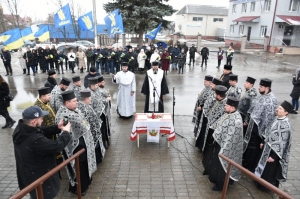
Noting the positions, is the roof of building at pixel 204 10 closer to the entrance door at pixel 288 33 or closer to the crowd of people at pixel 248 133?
the entrance door at pixel 288 33

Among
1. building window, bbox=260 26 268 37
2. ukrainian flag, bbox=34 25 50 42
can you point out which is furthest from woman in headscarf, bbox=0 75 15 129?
building window, bbox=260 26 268 37

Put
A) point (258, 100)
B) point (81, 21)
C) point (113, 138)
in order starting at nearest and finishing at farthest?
point (258, 100)
point (113, 138)
point (81, 21)

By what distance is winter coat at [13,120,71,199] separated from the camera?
9.86ft

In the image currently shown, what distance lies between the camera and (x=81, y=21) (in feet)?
40.7

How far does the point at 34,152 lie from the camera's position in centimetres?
306

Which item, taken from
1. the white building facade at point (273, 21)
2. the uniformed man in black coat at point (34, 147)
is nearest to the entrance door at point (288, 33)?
the white building facade at point (273, 21)

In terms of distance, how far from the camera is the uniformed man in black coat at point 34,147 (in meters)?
3.01

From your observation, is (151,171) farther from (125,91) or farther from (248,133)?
(125,91)

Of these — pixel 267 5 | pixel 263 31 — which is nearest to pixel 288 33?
pixel 263 31

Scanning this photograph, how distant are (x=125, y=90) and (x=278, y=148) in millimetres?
4833

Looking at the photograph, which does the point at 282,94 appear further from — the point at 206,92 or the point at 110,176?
the point at 110,176

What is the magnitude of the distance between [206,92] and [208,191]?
2.49 metres

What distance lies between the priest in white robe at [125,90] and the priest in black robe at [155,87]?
523 mm

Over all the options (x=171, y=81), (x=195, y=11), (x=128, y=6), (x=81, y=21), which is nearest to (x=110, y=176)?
(x=171, y=81)
